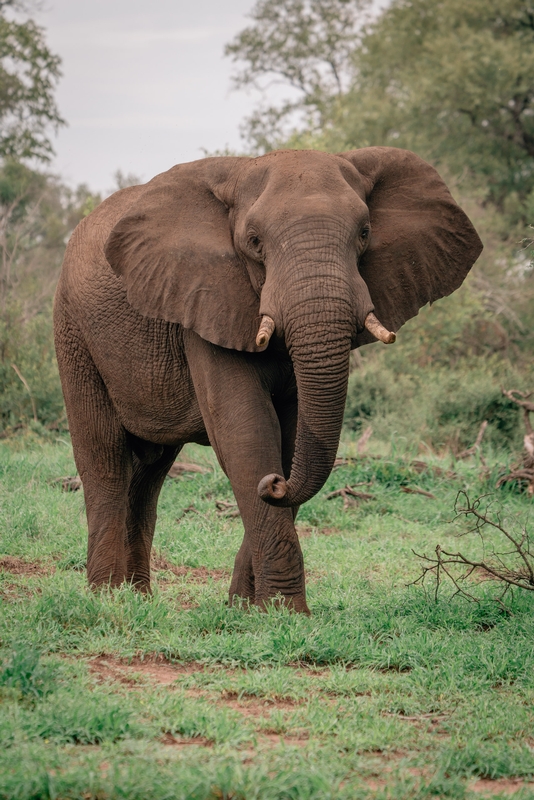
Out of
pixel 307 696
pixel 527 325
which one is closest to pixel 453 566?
pixel 307 696

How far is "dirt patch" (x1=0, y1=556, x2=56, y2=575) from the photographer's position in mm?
6730

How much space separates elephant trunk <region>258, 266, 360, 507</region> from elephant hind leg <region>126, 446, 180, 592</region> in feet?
7.10

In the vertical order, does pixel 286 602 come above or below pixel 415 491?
below

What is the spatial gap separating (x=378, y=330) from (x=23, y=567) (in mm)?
3374

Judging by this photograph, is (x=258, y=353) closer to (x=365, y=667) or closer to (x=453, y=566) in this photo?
(x=365, y=667)

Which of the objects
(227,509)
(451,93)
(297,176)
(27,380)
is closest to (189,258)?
(297,176)

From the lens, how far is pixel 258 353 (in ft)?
17.3

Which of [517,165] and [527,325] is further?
[517,165]

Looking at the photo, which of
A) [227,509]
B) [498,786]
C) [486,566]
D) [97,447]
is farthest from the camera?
[227,509]

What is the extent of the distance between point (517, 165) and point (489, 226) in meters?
3.82

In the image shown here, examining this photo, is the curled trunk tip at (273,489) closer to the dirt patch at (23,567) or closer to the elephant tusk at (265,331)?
the elephant tusk at (265,331)

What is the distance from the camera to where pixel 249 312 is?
17.0 ft

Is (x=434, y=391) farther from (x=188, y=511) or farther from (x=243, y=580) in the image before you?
(x=243, y=580)

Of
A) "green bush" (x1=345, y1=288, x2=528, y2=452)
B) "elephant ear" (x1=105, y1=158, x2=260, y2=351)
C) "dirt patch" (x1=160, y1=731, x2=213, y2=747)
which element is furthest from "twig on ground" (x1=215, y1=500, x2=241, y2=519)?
"dirt patch" (x1=160, y1=731, x2=213, y2=747)
